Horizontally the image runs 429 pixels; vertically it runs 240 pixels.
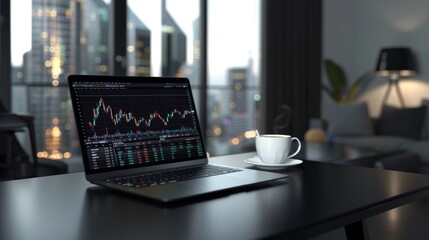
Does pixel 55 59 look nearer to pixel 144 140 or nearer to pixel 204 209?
pixel 144 140

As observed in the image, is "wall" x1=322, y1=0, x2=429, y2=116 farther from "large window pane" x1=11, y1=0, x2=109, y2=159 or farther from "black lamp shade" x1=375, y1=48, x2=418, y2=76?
"large window pane" x1=11, y1=0, x2=109, y2=159

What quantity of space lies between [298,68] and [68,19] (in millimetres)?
2819

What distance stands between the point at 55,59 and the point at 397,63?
3546 mm

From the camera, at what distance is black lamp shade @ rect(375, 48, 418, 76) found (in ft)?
16.4

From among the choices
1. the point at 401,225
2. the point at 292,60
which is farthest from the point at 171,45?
the point at 401,225

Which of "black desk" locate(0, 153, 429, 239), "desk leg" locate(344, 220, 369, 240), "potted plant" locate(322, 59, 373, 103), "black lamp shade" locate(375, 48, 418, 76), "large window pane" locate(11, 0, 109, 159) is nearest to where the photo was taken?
"black desk" locate(0, 153, 429, 239)

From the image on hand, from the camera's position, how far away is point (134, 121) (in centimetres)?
114

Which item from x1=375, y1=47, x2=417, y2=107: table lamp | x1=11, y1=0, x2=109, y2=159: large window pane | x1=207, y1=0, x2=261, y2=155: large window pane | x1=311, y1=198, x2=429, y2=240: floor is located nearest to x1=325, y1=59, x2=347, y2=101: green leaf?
x1=375, y1=47, x2=417, y2=107: table lamp

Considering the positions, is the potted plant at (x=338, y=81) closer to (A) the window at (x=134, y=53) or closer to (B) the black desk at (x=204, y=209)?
(A) the window at (x=134, y=53)

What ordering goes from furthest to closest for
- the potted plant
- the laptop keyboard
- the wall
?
the potted plant, the wall, the laptop keyboard

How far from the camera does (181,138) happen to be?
1.22 metres

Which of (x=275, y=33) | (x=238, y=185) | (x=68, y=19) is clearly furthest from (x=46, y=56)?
(x=238, y=185)

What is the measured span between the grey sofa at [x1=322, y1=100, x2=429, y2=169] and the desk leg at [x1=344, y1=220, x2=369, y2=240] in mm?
3265

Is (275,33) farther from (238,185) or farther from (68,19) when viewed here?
(238,185)
